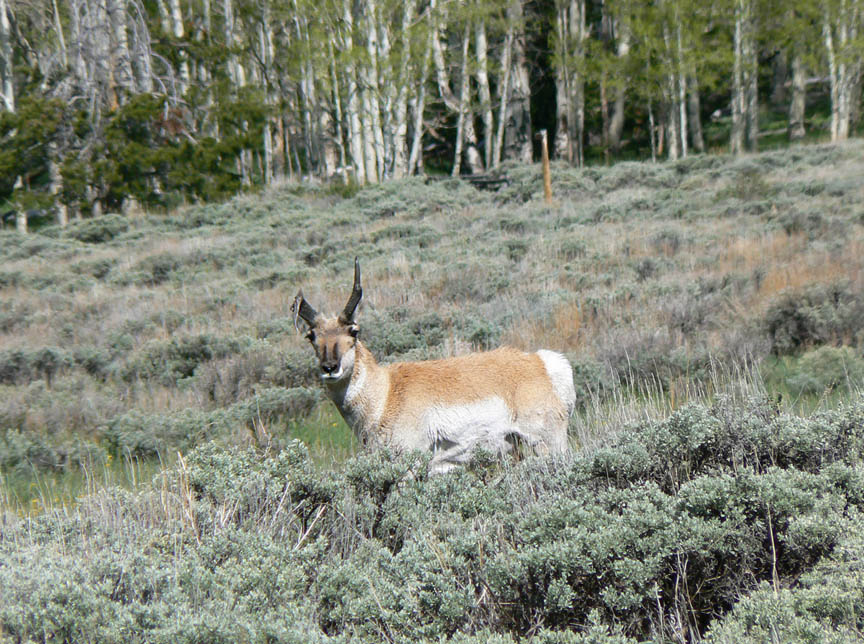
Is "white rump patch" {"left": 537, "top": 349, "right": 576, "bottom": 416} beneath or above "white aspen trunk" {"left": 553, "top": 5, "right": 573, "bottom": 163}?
beneath

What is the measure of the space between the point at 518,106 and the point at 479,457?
114 feet

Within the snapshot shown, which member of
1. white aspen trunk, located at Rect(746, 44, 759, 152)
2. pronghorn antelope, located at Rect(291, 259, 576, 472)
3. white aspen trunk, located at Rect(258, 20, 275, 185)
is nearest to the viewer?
pronghorn antelope, located at Rect(291, 259, 576, 472)

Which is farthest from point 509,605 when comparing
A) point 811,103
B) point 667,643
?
point 811,103

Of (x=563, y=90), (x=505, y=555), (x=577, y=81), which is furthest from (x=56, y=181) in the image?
(x=505, y=555)

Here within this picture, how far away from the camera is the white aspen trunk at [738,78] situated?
1358 inches

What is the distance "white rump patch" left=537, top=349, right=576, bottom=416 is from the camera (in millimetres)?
6270

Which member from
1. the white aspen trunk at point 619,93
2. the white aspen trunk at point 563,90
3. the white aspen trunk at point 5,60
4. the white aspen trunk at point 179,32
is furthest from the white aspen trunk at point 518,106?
the white aspen trunk at point 5,60

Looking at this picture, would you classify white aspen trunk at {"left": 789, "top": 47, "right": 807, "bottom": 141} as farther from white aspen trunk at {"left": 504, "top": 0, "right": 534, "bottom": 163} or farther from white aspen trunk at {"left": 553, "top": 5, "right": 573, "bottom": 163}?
white aspen trunk at {"left": 504, "top": 0, "right": 534, "bottom": 163}

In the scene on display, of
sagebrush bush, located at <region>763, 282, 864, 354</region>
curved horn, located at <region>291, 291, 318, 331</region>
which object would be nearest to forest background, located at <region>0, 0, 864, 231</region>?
sagebrush bush, located at <region>763, 282, 864, 354</region>

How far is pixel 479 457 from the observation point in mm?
5590

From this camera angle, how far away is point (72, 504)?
231 inches

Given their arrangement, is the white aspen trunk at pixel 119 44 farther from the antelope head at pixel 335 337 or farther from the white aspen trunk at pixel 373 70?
the antelope head at pixel 335 337

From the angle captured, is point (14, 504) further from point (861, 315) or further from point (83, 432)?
point (861, 315)

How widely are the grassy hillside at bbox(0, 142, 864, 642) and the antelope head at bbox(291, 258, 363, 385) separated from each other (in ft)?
2.28
